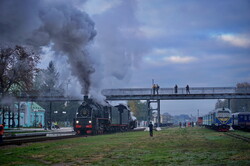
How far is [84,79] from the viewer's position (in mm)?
35562

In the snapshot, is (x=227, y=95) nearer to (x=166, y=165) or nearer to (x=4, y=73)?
(x=4, y=73)

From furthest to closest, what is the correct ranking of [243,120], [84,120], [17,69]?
[243,120] < [17,69] < [84,120]

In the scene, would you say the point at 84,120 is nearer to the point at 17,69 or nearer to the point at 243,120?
the point at 17,69

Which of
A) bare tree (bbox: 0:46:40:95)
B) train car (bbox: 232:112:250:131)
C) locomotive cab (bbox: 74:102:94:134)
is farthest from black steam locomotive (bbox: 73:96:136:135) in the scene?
train car (bbox: 232:112:250:131)

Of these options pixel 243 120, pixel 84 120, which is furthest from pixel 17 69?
pixel 243 120

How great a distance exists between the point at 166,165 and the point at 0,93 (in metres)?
35.5

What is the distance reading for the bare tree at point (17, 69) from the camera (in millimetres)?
40594

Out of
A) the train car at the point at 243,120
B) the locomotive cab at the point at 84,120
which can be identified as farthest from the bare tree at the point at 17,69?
the train car at the point at 243,120

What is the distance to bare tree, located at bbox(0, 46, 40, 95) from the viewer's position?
40594 millimetres

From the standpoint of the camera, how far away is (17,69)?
4300 centimetres

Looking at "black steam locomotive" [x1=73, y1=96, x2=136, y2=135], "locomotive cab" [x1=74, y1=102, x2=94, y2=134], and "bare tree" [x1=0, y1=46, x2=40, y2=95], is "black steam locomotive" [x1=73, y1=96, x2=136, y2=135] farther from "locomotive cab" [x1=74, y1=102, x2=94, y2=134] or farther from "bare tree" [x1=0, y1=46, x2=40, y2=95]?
"bare tree" [x1=0, y1=46, x2=40, y2=95]

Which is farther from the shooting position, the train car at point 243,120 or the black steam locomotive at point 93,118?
the train car at point 243,120

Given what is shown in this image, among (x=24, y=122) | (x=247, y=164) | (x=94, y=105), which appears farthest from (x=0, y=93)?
(x=24, y=122)

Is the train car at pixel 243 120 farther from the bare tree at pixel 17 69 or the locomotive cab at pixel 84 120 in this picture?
the bare tree at pixel 17 69
